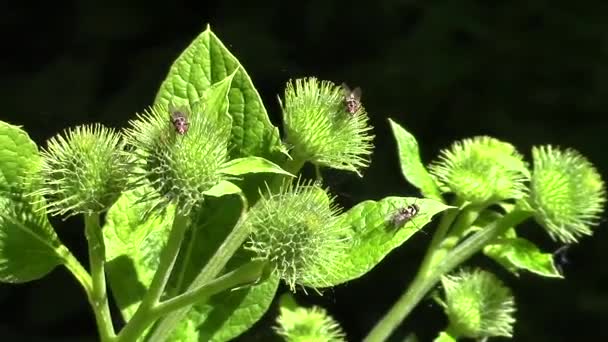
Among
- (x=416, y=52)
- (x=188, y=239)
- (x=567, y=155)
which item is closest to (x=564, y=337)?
(x=416, y=52)

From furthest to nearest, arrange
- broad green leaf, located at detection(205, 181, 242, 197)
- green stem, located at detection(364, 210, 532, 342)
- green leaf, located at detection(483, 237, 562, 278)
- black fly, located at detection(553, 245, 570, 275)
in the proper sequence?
black fly, located at detection(553, 245, 570, 275) < green leaf, located at detection(483, 237, 562, 278) < green stem, located at detection(364, 210, 532, 342) < broad green leaf, located at detection(205, 181, 242, 197)

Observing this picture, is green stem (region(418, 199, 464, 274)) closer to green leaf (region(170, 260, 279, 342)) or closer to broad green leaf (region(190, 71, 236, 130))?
green leaf (region(170, 260, 279, 342))

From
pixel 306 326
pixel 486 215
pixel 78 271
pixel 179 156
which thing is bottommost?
pixel 306 326

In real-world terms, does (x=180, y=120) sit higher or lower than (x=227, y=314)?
higher

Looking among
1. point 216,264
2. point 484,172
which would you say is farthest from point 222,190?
point 484,172

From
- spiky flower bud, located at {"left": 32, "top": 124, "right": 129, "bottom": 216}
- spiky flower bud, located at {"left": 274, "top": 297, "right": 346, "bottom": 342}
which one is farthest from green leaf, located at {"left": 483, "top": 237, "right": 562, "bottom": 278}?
spiky flower bud, located at {"left": 32, "top": 124, "right": 129, "bottom": 216}

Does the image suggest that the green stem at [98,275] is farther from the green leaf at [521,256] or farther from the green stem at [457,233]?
the green leaf at [521,256]

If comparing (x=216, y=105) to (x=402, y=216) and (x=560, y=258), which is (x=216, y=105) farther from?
(x=560, y=258)
